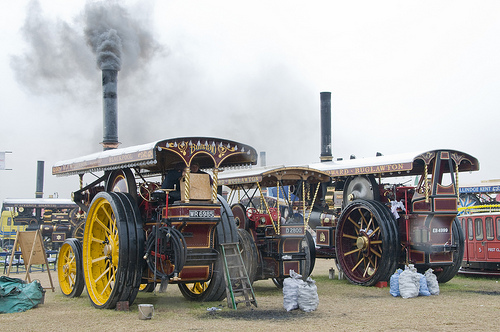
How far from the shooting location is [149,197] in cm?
848

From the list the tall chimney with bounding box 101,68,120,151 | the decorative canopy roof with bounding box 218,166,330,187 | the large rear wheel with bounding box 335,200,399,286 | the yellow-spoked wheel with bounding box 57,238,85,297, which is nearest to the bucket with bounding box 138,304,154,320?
the yellow-spoked wheel with bounding box 57,238,85,297

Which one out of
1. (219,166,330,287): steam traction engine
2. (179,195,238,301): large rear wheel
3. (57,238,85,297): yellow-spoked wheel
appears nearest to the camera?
(179,195,238,301): large rear wheel

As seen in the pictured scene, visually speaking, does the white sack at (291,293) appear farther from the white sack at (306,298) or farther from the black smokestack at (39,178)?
the black smokestack at (39,178)

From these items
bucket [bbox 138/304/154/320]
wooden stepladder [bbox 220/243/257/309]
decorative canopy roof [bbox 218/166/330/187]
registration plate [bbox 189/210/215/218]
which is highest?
decorative canopy roof [bbox 218/166/330/187]

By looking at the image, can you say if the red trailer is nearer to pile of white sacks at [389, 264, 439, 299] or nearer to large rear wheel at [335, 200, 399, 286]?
large rear wheel at [335, 200, 399, 286]

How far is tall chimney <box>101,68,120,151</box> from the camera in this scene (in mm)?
17031

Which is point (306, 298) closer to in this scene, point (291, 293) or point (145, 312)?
point (291, 293)

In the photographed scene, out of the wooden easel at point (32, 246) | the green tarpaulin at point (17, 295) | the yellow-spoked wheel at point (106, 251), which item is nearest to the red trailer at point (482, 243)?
the yellow-spoked wheel at point (106, 251)

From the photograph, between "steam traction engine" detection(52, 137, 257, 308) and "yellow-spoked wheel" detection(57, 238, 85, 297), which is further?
"yellow-spoked wheel" detection(57, 238, 85, 297)

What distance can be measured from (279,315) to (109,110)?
11.2 metres

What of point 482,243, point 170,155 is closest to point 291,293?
point 170,155

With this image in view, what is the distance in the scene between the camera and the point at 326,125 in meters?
21.9

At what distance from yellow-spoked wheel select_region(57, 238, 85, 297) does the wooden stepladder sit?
2536 mm

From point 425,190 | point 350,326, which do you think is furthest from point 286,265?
point 350,326
